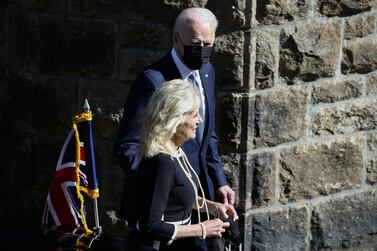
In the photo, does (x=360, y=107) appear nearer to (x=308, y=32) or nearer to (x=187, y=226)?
(x=308, y=32)

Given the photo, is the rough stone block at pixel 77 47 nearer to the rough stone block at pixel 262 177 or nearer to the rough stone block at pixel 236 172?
the rough stone block at pixel 236 172

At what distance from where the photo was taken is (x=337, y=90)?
684 centimetres

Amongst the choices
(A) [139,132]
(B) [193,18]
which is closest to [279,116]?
(B) [193,18]

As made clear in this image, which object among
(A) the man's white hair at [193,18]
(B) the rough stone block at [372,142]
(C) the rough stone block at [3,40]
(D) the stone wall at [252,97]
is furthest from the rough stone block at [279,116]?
(C) the rough stone block at [3,40]

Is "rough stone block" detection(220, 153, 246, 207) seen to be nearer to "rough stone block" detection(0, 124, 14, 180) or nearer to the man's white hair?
the man's white hair

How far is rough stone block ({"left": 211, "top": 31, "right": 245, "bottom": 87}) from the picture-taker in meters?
6.38

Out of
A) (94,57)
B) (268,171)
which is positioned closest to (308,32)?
(268,171)

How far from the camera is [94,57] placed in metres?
6.64

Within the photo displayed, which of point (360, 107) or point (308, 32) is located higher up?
point (308, 32)

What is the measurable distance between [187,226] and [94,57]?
1942 mm

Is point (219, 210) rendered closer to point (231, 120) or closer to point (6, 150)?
point (231, 120)

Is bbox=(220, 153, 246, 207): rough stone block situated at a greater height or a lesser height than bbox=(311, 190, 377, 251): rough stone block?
greater

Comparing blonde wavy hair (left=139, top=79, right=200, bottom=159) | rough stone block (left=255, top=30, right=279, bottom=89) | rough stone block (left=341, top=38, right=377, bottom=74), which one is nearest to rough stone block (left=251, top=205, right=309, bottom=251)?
rough stone block (left=255, top=30, right=279, bottom=89)

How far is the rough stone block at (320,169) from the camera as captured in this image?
6.73m
